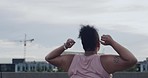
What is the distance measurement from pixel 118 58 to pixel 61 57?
614mm

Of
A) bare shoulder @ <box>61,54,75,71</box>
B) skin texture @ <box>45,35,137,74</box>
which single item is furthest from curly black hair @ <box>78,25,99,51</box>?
bare shoulder @ <box>61,54,75,71</box>

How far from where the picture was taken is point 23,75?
15625 mm

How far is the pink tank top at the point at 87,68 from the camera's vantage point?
15.5 ft

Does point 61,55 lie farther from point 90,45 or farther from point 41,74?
point 41,74

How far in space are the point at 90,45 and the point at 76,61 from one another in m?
0.23

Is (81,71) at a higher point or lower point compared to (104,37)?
lower

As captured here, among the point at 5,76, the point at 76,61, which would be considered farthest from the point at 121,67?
the point at 5,76

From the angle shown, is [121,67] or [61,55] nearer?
[121,67]

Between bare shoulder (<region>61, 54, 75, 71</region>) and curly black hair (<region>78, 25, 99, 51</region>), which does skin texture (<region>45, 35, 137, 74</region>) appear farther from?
bare shoulder (<region>61, 54, 75, 71</region>)

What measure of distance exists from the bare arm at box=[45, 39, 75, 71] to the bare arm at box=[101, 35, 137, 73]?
0.37 m

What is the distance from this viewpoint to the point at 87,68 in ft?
15.6

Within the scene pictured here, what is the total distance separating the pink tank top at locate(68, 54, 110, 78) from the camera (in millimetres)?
4711

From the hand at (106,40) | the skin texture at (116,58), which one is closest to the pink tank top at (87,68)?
the skin texture at (116,58)

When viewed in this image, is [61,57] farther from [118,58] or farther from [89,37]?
[118,58]
